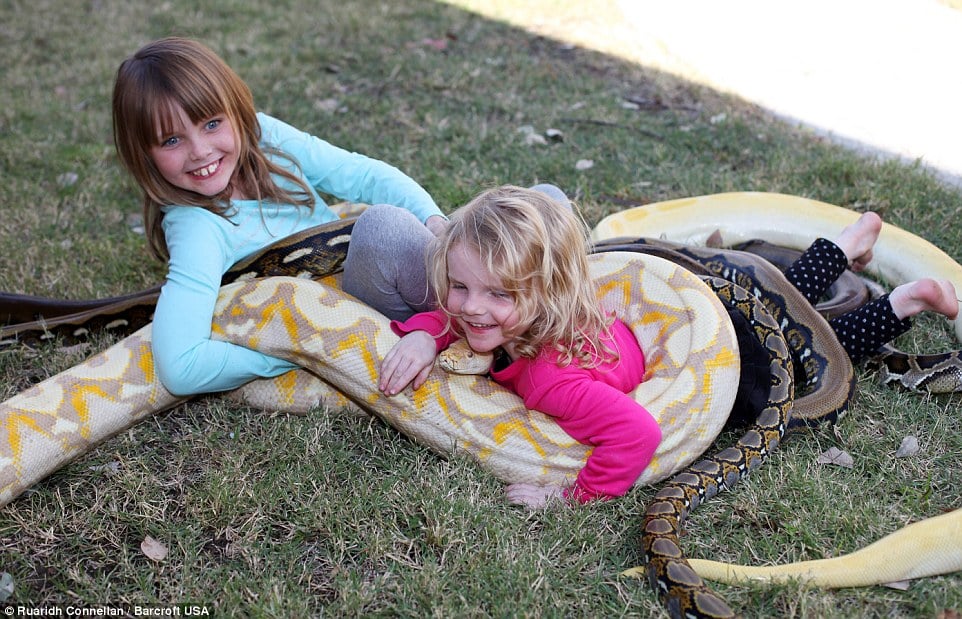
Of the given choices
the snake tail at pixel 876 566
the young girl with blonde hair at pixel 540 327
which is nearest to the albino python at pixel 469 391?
the young girl with blonde hair at pixel 540 327

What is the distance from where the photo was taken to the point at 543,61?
8289 mm

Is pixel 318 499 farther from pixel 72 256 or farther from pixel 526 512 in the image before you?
pixel 72 256

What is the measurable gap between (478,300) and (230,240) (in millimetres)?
Answer: 1501

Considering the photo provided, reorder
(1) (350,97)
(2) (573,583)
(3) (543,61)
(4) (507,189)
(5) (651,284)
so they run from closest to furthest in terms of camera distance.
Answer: (2) (573,583) < (4) (507,189) < (5) (651,284) < (1) (350,97) < (3) (543,61)

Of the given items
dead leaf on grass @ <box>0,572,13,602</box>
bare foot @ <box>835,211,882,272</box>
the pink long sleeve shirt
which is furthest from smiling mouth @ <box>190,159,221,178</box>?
bare foot @ <box>835,211,882,272</box>

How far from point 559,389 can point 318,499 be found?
112cm

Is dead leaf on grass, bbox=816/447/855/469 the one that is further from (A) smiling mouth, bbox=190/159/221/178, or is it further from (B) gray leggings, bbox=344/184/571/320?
(A) smiling mouth, bbox=190/159/221/178

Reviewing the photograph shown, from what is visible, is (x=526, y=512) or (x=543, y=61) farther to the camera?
(x=543, y=61)

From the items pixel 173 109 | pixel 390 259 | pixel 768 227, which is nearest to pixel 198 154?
pixel 173 109

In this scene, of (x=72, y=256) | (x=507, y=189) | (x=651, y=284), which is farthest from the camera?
(x=72, y=256)

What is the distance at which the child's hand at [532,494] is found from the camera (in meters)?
3.36

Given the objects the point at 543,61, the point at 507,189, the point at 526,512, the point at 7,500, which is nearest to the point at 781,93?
the point at 543,61

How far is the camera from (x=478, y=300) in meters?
3.17

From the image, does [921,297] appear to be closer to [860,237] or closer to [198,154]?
[860,237]
